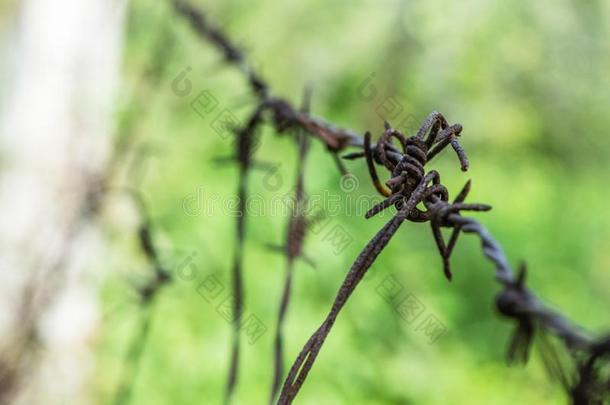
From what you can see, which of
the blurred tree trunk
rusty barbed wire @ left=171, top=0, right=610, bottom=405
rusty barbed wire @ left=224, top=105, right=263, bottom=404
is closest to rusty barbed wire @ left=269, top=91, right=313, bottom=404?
rusty barbed wire @ left=224, top=105, right=263, bottom=404

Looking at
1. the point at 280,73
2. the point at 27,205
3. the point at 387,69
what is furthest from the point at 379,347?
the point at 280,73

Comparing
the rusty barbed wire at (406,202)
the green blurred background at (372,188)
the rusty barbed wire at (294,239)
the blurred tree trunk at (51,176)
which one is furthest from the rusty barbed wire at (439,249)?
the blurred tree trunk at (51,176)

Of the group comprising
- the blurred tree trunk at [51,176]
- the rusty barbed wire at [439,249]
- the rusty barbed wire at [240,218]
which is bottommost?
the blurred tree trunk at [51,176]

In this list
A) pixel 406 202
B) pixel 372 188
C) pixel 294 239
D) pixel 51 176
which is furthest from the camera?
pixel 372 188

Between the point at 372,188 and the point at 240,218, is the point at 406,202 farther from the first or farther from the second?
the point at 372,188

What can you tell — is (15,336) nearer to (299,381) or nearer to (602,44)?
(299,381)

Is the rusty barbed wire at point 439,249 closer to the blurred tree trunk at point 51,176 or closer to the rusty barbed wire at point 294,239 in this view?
the rusty barbed wire at point 294,239

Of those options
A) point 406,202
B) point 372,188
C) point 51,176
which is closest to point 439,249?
point 406,202
